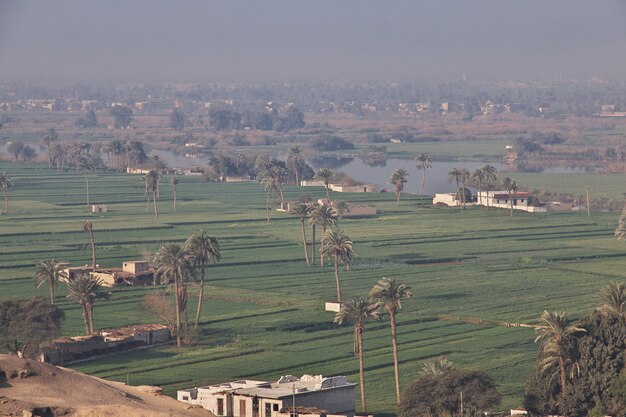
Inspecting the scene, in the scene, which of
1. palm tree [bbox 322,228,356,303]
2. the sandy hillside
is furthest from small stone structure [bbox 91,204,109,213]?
the sandy hillside

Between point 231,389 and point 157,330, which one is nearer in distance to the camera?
point 231,389

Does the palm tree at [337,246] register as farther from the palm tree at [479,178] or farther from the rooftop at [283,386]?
the palm tree at [479,178]

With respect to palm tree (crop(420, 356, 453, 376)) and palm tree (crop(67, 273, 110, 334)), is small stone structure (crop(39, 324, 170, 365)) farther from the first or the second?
palm tree (crop(420, 356, 453, 376))

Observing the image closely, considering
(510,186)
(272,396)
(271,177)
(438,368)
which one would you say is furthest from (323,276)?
(271,177)

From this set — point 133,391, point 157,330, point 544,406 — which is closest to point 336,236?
point 157,330

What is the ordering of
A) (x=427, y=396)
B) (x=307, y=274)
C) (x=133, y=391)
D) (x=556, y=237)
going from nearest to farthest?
(x=133, y=391)
(x=427, y=396)
(x=307, y=274)
(x=556, y=237)

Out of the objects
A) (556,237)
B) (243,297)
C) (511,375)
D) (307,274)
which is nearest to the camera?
(511,375)

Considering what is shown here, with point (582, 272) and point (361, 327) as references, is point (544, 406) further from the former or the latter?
point (582, 272)

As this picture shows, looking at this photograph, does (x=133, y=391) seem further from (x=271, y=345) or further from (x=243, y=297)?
(x=243, y=297)
